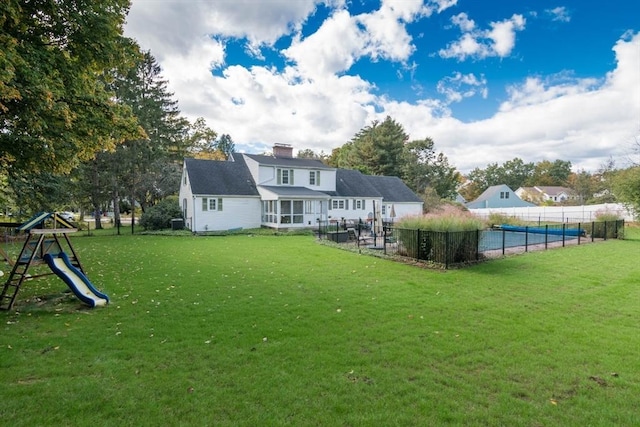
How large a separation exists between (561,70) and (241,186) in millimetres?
21067

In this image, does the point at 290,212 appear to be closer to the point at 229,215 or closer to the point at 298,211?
the point at 298,211

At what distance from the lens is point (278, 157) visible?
28.6m

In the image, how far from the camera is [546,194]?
209 ft

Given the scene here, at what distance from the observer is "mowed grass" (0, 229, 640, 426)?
9.72ft

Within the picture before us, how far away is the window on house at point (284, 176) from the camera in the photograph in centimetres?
2620

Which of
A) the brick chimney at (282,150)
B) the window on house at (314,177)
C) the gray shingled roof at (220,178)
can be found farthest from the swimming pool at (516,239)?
the brick chimney at (282,150)

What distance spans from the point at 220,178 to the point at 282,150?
638cm

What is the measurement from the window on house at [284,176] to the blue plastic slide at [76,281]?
64.9 ft

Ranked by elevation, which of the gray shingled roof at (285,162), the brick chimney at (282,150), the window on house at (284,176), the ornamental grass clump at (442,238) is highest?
the brick chimney at (282,150)

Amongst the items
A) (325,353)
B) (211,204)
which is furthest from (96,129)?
(211,204)

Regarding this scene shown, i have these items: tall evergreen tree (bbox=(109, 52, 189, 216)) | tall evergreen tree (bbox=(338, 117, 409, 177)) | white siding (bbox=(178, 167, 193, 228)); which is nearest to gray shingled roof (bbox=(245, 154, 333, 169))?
white siding (bbox=(178, 167, 193, 228))

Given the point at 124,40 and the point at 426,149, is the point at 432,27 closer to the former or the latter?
the point at 124,40

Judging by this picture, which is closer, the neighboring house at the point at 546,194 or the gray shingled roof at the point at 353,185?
the gray shingled roof at the point at 353,185

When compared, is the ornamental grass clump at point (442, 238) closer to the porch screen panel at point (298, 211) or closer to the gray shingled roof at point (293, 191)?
the gray shingled roof at point (293, 191)
